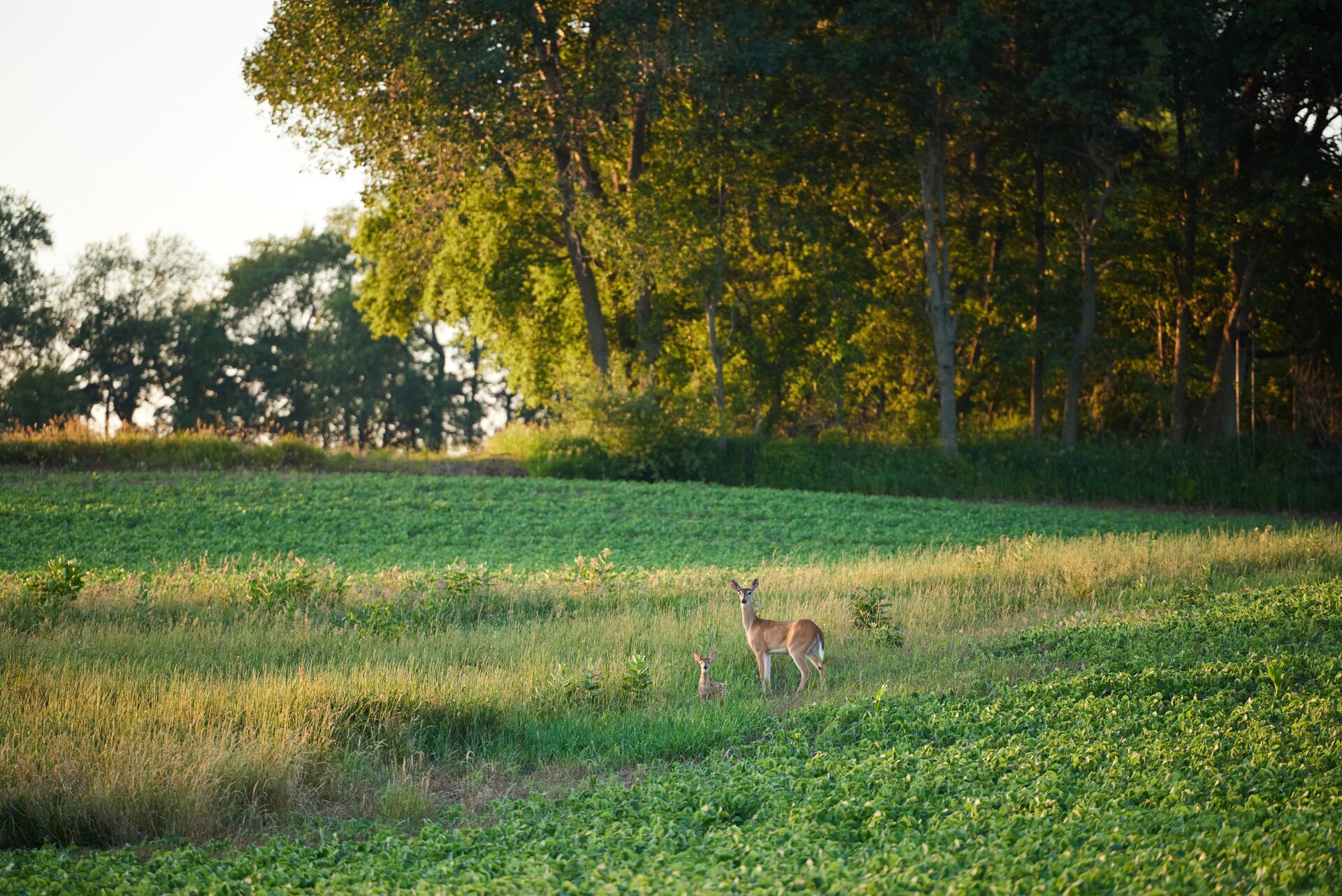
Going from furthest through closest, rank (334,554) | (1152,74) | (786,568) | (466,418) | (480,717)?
(466,418) → (1152,74) → (334,554) → (786,568) → (480,717)

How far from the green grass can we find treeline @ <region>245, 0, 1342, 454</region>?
18.9ft

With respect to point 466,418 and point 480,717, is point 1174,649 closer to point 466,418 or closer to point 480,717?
point 480,717

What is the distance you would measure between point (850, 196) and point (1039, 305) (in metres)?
7.34

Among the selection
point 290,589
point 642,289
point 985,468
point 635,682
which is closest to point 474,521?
point 290,589

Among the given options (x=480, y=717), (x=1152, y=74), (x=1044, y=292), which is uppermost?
(x=1152, y=74)

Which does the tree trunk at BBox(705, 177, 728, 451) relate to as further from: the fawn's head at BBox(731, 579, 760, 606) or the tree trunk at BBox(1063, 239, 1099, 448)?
the fawn's head at BBox(731, 579, 760, 606)

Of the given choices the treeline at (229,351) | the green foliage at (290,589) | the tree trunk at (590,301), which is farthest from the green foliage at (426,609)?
the treeline at (229,351)

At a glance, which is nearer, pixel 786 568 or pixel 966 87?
pixel 786 568

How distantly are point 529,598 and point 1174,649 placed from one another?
8.28m

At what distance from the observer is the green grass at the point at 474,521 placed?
20.1m

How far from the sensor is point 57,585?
13.3 metres

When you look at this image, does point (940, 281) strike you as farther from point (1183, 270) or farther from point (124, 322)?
point (124, 322)

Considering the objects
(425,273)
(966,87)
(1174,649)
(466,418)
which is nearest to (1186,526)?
(966,87)

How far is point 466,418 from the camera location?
63.9m
